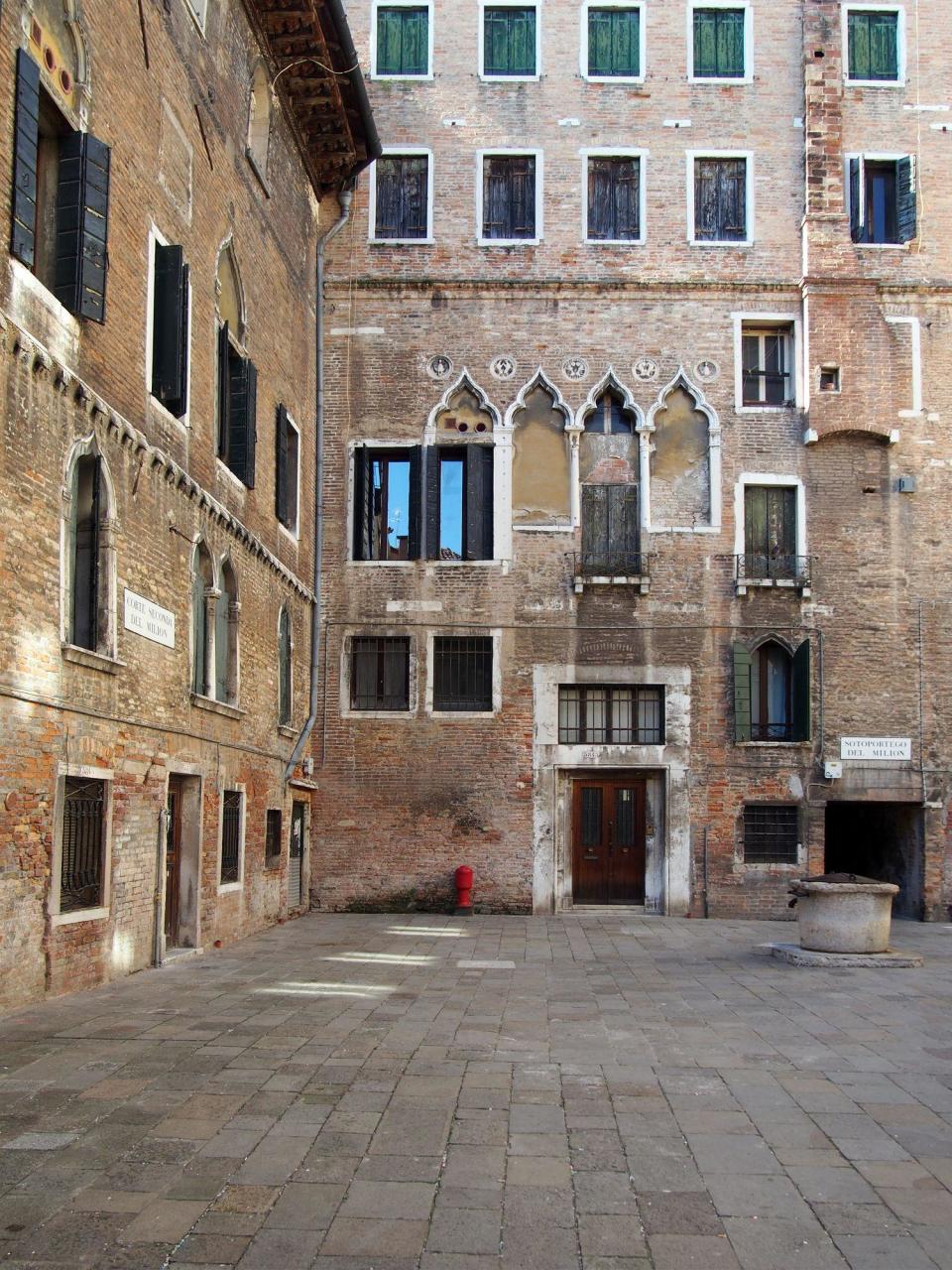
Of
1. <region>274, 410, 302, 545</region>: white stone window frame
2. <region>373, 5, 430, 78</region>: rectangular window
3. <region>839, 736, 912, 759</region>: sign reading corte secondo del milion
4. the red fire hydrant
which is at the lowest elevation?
the red fire hydrant

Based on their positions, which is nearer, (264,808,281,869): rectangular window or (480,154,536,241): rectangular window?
(264,808,281,869): rectangular window

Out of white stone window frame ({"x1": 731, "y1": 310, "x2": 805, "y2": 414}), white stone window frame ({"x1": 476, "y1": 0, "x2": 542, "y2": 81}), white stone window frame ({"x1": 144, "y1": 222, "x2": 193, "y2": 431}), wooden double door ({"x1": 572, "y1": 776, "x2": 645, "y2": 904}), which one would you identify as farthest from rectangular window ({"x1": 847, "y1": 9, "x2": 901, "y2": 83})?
white stone window frame ({"x1": 144, "y1": 222, "x2": 193, "y2": 431})

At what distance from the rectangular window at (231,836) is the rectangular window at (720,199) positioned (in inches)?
471

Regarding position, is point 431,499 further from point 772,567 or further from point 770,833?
point 770,833

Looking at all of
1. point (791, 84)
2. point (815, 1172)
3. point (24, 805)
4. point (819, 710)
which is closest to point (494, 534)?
point (819, 710)

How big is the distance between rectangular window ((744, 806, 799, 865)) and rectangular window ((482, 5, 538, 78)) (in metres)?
12.6

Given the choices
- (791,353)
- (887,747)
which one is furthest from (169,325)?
(887,747)

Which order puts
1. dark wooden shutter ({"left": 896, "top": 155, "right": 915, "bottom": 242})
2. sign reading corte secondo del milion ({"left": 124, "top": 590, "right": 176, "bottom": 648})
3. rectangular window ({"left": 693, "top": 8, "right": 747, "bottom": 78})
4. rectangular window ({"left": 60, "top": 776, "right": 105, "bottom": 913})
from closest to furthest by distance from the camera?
rectangular window ({"left": 60, "top": 776, "right": 105, "bottom": 913}) → sign reading corte secondo del milion ({"left": 124, "top": 590, "right": 176, "bottom": 648}) → dark wooden shutter ({"left": 896, "top": 155, "right": 915, "bottom": 242}) → rectangular window ({"left": 693, "top": 8, "right": 747, "bottom": 78})

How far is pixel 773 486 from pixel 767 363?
2.14 meters

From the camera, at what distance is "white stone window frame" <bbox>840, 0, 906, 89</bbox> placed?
20984 millimetres

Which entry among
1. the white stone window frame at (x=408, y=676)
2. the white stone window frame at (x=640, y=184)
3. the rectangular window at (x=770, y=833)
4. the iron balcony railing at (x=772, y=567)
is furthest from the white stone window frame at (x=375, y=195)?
the rectangular window at (x=770, y=833)

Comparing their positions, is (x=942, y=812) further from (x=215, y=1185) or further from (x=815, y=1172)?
(x=215, y=1185)

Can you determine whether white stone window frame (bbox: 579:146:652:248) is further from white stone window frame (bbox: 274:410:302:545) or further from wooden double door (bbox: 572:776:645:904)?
wooden double door (bbox: 572:776:645:904)

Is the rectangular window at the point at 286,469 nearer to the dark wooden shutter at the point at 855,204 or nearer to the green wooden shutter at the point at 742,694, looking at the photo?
the green wooden shutter at the point at 742,694
